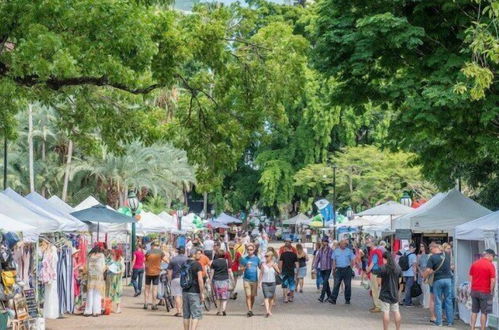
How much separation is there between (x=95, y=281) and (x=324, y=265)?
26.7 feet

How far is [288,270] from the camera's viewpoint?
2631 cm

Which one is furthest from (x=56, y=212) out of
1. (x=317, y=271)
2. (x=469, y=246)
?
(x=317, y=271)

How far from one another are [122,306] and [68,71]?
42.3ft

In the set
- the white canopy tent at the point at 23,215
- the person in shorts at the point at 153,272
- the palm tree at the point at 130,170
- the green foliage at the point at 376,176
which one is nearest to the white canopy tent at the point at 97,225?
the person in shorts at the point at 153,272

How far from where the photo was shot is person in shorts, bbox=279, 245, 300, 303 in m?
26.3

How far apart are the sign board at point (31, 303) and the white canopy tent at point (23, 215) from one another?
1156mm

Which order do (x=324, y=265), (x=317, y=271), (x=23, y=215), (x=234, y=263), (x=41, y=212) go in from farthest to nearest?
(x=317, y=271) < (x=234, y=263) < (x=324, y=265) < (x=41, y=212) < (x=23, y=215)

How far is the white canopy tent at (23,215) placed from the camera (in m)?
17.6

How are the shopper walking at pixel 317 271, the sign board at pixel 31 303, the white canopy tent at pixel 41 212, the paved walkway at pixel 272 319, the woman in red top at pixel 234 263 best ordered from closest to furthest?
1. the sign board at pixel 31 303
2. the white canopy tent at pixel 41 212
3. the paved walkway at pixel 272 319
4. the woman in red top at pixel 234 263
5. the shopper walking at pixel 317 271

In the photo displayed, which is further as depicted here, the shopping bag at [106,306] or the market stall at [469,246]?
the shopping bag at [106,306]

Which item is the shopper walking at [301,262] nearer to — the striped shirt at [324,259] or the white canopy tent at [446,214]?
the striped shirt at [324,259]

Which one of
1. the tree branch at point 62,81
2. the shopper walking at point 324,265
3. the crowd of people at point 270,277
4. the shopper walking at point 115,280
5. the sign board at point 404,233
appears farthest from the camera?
the shopper walking at point 324,265

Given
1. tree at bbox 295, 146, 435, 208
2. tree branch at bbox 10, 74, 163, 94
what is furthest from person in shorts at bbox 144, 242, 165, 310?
tree at bbox 295, 146, 435, 208

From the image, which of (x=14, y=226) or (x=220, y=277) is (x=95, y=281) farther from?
(x=14, y=226)
